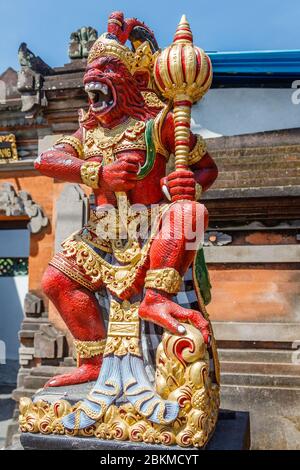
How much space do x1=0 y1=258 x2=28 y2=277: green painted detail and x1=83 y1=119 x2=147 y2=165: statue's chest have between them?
18.0 ft

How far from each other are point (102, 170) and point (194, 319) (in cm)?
83

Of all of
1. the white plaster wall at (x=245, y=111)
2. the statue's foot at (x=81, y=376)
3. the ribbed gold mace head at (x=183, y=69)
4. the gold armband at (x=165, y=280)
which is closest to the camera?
the gold armband at (x=165, y=280)

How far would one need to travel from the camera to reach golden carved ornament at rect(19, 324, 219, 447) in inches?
73.0

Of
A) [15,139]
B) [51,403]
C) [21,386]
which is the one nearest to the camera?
[51,403]

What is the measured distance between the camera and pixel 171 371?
1932 mm

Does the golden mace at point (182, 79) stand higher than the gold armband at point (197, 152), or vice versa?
the golden mace at point (182, 79)

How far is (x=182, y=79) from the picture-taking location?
213cm

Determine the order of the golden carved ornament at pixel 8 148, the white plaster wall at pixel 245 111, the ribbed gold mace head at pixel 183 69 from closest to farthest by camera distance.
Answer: the ribbed gold mace head at pixel 183 69 → the white plaster wall at pixel 245 111 → the golden carved ornament at pixel 8 148

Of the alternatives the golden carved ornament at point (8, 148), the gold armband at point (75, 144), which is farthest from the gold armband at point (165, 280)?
the golden carved ornament at point (8, 148)

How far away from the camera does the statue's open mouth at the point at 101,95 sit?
2.33 meters

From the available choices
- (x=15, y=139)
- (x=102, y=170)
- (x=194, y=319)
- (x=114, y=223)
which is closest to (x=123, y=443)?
(x=194, y=319)

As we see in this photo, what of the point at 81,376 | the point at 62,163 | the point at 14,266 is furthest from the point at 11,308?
the point at 62,163

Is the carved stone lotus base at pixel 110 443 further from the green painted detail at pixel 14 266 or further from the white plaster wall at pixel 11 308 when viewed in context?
the green painted detail at pixel 14 266
